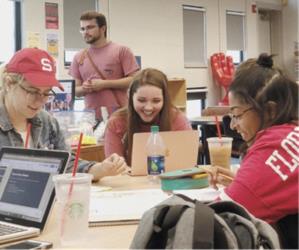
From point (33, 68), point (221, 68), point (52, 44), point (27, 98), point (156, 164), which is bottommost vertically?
point (156, 164)

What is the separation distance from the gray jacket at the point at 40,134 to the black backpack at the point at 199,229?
33.6 inches

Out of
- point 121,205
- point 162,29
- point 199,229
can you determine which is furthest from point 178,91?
point 199,229

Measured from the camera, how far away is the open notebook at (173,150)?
2.05m

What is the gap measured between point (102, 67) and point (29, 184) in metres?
2.77

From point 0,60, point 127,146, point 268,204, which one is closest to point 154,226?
point 268,204

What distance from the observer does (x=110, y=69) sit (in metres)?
4.00

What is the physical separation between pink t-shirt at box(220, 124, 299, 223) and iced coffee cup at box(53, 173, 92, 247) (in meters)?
0.40

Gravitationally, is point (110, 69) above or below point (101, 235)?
above

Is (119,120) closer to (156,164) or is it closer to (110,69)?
Answer: (156,164)

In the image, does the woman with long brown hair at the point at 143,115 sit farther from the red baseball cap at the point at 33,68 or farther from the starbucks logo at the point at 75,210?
the starbucks logo at the point at 75,210

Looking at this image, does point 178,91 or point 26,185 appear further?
point 178,91

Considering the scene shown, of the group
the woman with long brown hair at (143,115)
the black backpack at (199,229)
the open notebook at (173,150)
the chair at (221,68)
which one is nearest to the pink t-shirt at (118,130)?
the woman with long brown hair at (143,115)

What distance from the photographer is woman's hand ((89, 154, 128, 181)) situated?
Result: 184 centimetres

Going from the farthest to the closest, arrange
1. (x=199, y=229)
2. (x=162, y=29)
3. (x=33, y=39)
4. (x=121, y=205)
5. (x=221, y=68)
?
(x=221, y=68), (x=162, y=29), (x=33, y=39), (x=121, y=205), (x=199, y=229)
